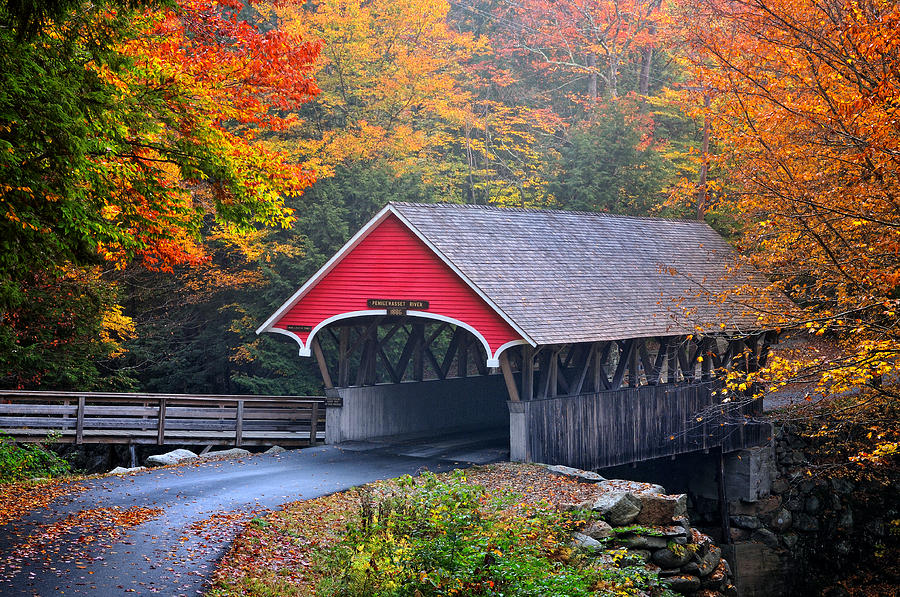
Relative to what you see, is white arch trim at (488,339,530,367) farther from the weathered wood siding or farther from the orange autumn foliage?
the orange autumn foliage

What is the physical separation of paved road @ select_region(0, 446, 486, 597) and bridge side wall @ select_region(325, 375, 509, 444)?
1.85m

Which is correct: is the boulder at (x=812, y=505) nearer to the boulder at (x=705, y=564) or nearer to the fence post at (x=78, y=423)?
the boulder at (x=705, y=564)

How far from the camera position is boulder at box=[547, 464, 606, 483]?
15.2 metres

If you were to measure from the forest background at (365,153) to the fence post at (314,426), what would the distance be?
4589 millimetres

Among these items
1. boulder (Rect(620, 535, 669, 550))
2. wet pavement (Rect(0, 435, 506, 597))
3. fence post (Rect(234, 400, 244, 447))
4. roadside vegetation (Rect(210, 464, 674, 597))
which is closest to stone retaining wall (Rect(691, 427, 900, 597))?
wet pavement (Rect(0, 435, 506, 597))

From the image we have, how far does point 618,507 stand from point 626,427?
6.45m

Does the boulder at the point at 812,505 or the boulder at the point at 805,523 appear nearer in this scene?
the boulder at the point at 805,523

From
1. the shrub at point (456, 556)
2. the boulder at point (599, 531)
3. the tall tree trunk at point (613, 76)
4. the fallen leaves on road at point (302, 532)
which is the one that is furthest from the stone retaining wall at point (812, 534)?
the tall tree trunk at point (613, 76)

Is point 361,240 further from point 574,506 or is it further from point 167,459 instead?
point 574,506

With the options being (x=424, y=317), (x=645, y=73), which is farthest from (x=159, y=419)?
(x=645, y=73)

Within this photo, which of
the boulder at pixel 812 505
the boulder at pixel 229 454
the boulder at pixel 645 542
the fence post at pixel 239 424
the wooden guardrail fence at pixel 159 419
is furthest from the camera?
the boulder at pixel 812 505

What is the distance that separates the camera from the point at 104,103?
8609mm

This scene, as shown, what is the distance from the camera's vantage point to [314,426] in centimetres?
1972

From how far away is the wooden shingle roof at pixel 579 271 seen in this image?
685 inches
